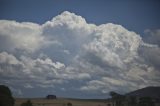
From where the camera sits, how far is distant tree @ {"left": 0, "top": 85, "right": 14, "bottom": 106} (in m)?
21.4

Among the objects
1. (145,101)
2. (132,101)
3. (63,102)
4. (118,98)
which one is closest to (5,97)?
(63,102)

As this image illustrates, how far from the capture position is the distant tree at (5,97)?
21359 millimetres

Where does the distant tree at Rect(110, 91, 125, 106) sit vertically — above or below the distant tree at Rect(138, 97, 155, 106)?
above

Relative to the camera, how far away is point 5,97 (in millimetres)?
21625

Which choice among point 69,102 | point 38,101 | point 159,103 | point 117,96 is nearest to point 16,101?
point 38,101

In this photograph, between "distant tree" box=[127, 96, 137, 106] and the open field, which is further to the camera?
the open field

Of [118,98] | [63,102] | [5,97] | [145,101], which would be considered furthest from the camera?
[118,98]

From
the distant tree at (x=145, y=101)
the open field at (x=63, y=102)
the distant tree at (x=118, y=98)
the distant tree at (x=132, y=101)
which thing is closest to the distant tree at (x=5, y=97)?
the open field at (x=63, y=102)

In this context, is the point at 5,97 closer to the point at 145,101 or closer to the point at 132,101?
the point at 145,101

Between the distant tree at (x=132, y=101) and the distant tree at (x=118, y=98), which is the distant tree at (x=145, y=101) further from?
the distant tree at (x=118, y=98)

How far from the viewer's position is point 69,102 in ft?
92.9

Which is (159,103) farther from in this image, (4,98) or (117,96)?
(4,98)

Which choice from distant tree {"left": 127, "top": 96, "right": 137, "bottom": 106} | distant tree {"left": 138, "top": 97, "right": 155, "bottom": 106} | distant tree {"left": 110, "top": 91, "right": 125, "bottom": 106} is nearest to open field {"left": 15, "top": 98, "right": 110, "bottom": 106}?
distant tree {"left": 110, "top": 91, "right": 125, "bottom": 106}

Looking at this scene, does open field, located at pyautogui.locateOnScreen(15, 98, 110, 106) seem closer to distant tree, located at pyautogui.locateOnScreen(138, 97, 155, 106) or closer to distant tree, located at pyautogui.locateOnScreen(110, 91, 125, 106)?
distant tree, located at pyautogui.locateOnScreen(110, 91, 125, 106)
